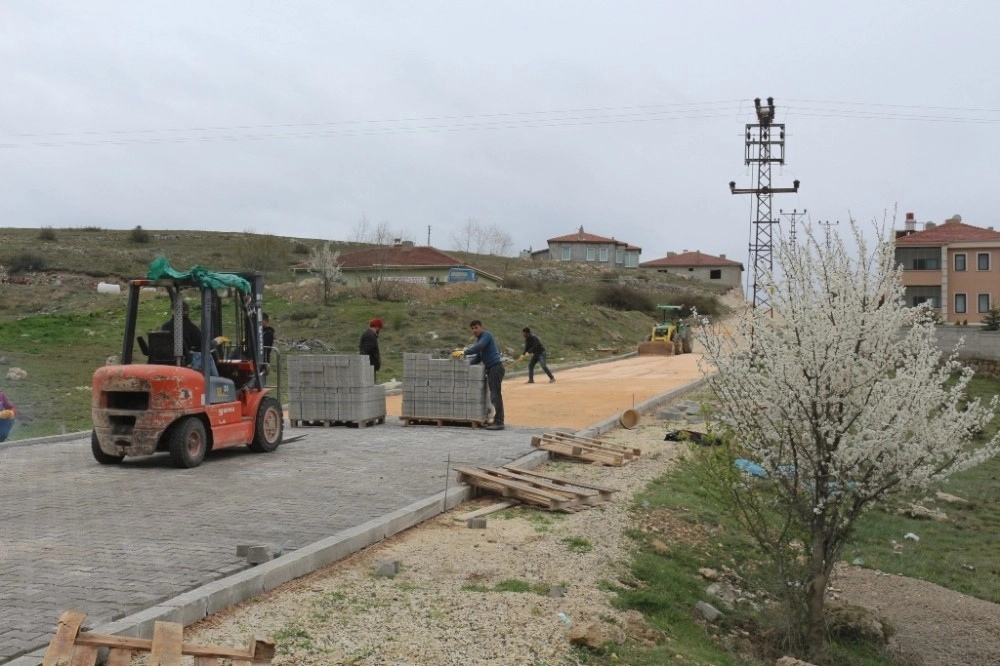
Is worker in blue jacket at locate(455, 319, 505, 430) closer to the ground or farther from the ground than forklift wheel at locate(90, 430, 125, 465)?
farther from the ground

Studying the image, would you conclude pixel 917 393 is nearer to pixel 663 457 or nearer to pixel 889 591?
pixel 889 591

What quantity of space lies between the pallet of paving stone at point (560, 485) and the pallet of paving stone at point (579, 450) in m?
2.07

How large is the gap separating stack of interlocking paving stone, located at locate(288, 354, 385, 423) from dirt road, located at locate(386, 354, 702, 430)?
1.49 m

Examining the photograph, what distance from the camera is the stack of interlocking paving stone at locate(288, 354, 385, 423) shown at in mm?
15930

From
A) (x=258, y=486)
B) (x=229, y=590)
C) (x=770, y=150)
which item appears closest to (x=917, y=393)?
(x=229, y=590)

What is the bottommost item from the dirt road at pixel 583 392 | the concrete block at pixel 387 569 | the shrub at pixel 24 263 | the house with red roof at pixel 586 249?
the concrete block at pixel 387 569

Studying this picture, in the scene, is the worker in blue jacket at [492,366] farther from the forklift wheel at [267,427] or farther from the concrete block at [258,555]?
the concrete block at [258,555]

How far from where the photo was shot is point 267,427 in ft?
42.6

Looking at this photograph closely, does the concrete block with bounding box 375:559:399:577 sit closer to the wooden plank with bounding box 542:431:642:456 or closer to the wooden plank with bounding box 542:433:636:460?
the wooden plank with bounding box 542:433:636:460

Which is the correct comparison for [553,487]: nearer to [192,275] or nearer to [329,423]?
[192,275]

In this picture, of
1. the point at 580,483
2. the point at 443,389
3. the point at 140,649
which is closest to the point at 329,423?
the point at 443,389

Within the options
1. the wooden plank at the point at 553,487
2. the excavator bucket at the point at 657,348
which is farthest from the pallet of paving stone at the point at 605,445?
the excavator bucket at the point at 657,348

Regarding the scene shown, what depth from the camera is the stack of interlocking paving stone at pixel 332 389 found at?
52.3 feet

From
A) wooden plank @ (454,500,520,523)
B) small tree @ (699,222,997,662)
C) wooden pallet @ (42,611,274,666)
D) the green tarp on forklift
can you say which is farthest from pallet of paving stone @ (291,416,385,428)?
wooden pallet @ (42,611,274,666)
